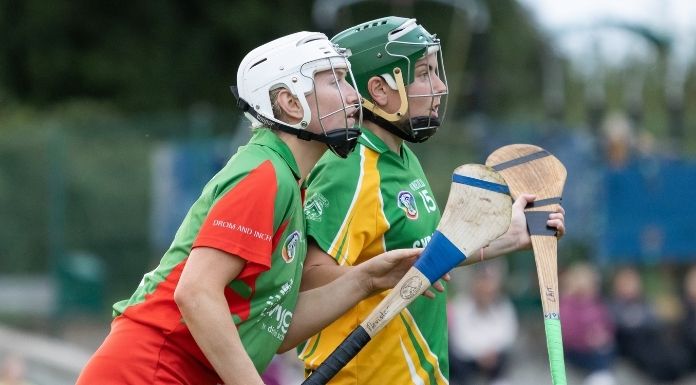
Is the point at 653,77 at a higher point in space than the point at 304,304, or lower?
lower

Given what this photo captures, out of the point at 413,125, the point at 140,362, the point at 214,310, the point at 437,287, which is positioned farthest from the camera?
the point at 413,125

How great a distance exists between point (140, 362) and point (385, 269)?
928 millimetres

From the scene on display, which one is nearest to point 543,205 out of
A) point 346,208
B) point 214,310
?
point 346,208

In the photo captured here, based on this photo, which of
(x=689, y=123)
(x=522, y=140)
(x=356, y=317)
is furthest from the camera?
(x=689, y=123)

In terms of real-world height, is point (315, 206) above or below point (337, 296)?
above

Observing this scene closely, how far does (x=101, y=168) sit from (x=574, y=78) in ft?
40.1

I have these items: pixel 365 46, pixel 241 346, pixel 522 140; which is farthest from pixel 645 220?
pixel 241 346

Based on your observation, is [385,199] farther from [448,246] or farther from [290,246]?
[290,246]

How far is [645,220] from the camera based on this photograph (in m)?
16.0

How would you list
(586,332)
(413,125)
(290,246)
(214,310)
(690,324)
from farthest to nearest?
1. (690,324)
2. (586,332)
3. (413,125)
4. (290,246)
5. (214,310)

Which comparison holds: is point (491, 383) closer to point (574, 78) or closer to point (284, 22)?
point (574, 78)

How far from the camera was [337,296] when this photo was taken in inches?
186

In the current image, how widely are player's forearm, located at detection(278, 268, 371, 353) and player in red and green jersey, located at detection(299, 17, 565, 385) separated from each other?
0.13 metres

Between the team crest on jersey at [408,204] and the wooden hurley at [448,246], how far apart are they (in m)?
0.43
